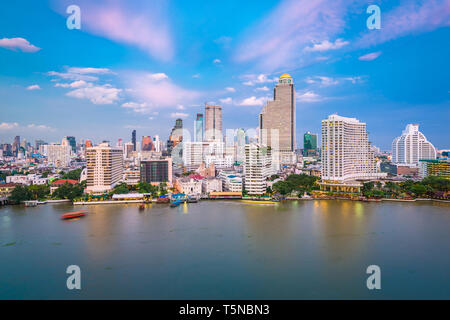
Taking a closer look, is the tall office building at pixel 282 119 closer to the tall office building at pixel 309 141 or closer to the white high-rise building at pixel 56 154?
the tall office building at pixel 309 141

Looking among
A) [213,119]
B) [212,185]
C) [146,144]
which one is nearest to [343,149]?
[212,185]

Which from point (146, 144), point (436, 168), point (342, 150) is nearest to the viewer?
point (342, 150)

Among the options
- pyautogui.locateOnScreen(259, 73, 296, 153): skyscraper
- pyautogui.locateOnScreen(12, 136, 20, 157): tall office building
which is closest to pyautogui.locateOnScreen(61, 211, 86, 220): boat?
pyautogui.locateOnScreen(259, 73, 296, 153): skyscraper

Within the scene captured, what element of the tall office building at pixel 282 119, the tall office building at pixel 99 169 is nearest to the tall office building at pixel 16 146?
the tall office building at pixel 99 169

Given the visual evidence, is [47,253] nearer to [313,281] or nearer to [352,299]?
[313,281]

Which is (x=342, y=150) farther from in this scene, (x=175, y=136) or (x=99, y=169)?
(x=175, y=136)

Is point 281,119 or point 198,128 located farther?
point 198,128

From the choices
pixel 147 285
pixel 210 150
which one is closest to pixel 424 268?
pixel 147 285

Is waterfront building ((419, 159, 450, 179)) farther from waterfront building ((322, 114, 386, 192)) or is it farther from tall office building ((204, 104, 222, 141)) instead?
tall office building ((204, 104, 222, 141))
